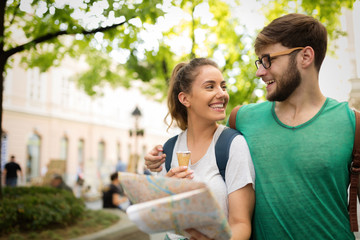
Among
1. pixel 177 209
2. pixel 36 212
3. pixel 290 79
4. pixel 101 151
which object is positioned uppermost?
pixel 290 79

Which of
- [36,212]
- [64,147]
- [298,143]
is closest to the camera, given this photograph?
[298,143]

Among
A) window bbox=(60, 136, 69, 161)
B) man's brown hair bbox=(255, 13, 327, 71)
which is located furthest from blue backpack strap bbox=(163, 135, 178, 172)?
window bbox=(60, 136, 69, 161)

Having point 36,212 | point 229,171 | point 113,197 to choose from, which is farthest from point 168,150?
point 113,197

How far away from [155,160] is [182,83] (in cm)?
63

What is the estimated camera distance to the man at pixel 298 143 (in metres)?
2.00

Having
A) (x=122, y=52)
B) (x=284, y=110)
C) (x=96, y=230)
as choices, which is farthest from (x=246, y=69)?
(x=284, y=110)

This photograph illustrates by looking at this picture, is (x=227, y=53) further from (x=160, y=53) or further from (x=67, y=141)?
(x=67, y=141)

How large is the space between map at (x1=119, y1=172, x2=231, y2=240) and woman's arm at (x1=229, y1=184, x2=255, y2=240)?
0.38 metres

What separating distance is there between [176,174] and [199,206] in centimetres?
53

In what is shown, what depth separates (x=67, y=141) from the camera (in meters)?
31.3

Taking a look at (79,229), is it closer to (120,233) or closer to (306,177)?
(120,233)

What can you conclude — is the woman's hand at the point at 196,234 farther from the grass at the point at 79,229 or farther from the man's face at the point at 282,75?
the grass at the point at 79,229

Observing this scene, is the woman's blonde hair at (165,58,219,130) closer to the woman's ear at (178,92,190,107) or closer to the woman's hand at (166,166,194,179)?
the woman's ear at (178,92,190,107)

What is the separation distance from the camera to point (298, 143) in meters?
2.08
